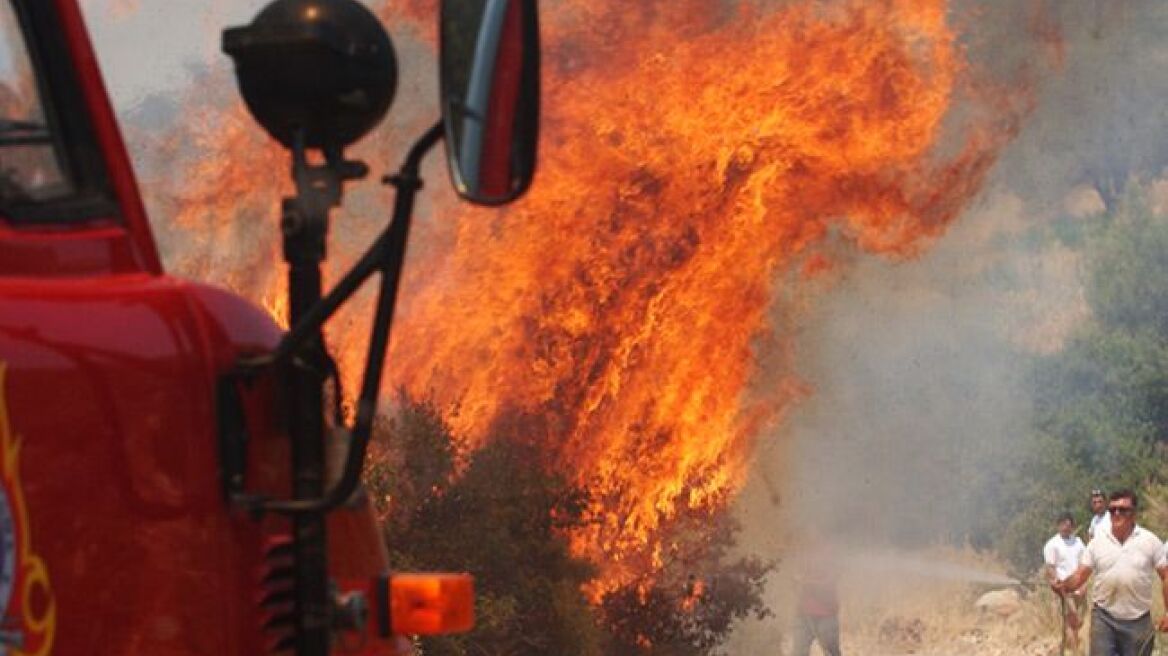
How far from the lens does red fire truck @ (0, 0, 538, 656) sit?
275 centimetres

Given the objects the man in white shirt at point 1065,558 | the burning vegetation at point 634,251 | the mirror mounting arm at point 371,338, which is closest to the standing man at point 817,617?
the burning vegetation at point 634,251

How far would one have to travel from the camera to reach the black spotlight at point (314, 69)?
309cm

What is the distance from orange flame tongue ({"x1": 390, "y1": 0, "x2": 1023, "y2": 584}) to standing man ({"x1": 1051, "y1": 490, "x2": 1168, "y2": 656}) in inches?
192

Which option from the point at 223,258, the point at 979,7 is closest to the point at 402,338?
the point at 223,258

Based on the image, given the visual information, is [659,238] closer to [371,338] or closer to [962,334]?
[962,334]

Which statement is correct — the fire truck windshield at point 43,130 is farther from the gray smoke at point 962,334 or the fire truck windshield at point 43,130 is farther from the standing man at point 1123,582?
the gray smoke at point 962,334

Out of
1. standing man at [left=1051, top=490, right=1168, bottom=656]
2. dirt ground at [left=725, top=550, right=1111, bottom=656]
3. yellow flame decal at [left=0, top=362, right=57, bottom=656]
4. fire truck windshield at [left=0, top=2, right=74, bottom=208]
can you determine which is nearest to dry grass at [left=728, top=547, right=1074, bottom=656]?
dirt ground at [left=725, top=550, right=1111, bottom=656]

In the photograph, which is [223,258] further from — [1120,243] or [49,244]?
[49,244]

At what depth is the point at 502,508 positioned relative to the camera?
52.3 feet

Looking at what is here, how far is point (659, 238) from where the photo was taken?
17844 millimetres

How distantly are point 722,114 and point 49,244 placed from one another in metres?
14.9

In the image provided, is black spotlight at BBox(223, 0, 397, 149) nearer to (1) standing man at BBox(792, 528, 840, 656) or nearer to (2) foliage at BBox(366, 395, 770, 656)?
(2) foliage at BBox(366, 395, 770, 656)

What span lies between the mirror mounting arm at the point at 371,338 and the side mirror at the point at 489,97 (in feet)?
0.20

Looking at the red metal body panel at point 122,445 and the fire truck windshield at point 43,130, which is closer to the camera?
the red metal body panel at point 122,445
